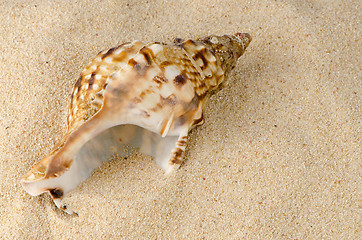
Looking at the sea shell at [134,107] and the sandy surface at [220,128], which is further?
the sandy surface at [220,128]

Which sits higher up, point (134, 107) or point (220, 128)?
point (134, 107)

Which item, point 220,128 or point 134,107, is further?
point 220,128

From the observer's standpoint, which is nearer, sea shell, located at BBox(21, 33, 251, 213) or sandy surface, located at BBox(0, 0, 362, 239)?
sea shell, located at BBox(21, 33, 251, 213)

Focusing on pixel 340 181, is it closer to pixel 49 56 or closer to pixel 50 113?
pixel 50 113

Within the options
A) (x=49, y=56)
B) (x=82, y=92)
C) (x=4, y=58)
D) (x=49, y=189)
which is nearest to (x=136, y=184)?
(x=49, y=189)
